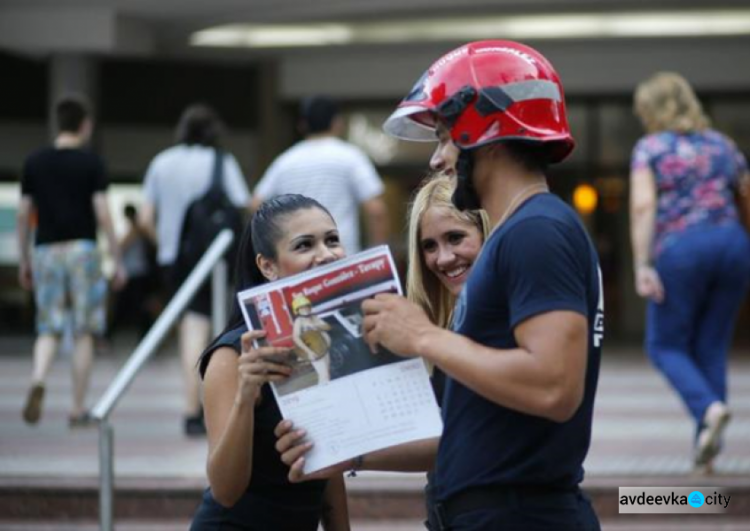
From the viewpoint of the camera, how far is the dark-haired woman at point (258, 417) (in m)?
3.52

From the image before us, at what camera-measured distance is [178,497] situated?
24.1 feet

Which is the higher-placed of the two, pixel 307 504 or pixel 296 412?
pixel 296 412

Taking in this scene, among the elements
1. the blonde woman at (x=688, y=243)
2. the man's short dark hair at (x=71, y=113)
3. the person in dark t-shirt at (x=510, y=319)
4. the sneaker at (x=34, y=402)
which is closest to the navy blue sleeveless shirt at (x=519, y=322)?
the person in dark t-shirt at (x=510, y=319)

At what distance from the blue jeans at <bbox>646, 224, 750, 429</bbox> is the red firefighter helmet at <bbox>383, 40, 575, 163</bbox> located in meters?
4.43

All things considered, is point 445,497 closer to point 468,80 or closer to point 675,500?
point 468,80

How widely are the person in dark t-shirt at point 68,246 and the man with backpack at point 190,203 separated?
464mm

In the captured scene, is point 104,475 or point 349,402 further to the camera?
point 104,475

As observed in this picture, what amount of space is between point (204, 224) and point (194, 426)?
3.85 feet

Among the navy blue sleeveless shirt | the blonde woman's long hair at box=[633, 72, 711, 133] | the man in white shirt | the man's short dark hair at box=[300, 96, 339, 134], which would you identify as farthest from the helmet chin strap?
the man's short dark hair at box=[300, 96, 339, 134]

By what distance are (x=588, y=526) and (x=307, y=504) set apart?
0.85 meters

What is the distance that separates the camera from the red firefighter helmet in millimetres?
3053

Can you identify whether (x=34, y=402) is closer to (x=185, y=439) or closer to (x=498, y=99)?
(x=185, y=439)

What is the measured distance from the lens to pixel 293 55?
68.3ft

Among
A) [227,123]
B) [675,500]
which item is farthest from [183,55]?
[675,500]
